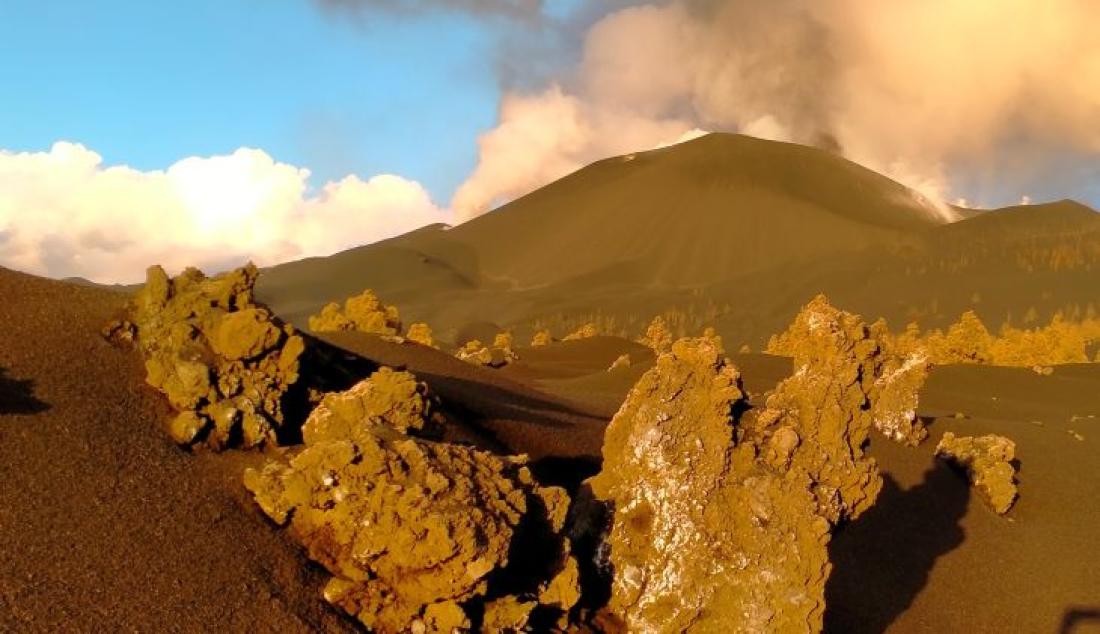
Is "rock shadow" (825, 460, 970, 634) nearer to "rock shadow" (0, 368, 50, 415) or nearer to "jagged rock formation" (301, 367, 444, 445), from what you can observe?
"jagged rock formation" (301, 367, 444, 445)

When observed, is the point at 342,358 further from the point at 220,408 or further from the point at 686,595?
the point at 686,595

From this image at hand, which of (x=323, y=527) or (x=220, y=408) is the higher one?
(x=220, y=408)

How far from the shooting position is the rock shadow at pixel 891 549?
14.4m

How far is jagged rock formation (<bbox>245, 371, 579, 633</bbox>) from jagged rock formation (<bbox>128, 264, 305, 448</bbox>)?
1630mm

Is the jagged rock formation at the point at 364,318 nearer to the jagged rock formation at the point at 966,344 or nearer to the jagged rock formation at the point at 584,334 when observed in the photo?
the jagged rock formation at the point at 584,334

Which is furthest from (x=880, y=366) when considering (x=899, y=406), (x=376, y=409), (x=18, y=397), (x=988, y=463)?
(x=18, y=397)

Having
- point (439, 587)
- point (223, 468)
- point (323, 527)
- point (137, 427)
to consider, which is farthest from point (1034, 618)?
point (137, 427)

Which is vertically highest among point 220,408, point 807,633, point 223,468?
point 220,408

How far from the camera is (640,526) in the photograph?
11.9m

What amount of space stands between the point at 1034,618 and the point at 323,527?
13462mm

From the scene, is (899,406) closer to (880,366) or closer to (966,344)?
(880,366)

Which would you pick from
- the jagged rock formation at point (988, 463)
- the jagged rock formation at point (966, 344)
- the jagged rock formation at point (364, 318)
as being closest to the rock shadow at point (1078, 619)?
the jagged rock formation at point (988, 463)

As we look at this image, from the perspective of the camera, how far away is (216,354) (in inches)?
521

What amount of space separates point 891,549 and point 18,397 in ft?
52.7
